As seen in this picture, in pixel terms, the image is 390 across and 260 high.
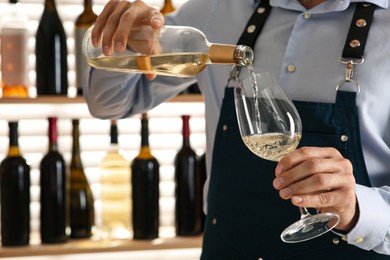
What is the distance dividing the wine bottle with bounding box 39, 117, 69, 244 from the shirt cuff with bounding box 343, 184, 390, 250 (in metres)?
1.29

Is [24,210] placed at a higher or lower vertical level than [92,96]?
lower

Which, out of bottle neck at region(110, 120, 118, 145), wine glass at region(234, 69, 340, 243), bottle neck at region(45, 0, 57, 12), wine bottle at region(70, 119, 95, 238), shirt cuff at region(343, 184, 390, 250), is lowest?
wine bottle at region(70, 119, 95, 238)

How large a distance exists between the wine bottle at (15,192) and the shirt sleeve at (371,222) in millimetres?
1306

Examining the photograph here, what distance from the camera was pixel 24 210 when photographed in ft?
8.54

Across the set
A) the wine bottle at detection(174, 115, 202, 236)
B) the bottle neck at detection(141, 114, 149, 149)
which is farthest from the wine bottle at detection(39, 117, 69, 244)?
the wine bottle at detection(174, 115, 202, 236)

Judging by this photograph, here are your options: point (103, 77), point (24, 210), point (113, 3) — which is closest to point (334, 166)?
point (113, 3)

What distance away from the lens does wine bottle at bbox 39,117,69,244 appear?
2.59 meters

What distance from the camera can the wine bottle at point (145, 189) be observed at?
2.65 metres

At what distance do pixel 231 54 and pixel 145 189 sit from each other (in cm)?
135

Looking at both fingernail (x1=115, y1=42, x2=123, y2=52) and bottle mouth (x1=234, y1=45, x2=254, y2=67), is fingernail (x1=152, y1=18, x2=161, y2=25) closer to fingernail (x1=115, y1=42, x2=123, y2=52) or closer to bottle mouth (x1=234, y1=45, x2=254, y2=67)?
fingernail (x1=115, y1=42, x2=123, y2=52)

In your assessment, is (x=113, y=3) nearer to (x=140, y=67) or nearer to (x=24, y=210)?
(x=140, y=67)

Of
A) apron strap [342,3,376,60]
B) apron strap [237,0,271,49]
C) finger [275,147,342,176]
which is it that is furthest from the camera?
apron strap [237,0,271,49]

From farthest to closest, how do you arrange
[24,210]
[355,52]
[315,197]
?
[24,210]
[355,52]
[315,197]

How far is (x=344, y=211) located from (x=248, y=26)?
22.5 inches
